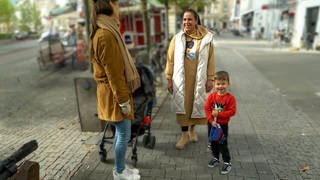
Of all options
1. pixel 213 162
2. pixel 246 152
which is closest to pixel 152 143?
pixel 213 162

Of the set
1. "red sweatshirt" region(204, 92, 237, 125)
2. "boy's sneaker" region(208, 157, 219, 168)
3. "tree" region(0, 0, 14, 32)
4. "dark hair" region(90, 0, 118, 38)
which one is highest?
"tree" region(0, 0, 14, 32)

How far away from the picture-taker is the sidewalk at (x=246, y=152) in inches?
137

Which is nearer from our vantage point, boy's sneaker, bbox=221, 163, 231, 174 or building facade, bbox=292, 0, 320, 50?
boy's sneaker, bbox=221, 163, 231, 174

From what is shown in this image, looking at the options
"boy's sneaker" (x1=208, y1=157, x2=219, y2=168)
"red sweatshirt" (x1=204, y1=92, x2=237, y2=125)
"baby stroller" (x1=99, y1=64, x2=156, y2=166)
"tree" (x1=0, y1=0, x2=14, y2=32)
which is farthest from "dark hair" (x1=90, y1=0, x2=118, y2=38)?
"tree" (x1=0, y1=0, x2=14, y2=32)

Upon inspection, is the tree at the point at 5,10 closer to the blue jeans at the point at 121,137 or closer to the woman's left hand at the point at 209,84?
the woman's left hand at the point at 209,84

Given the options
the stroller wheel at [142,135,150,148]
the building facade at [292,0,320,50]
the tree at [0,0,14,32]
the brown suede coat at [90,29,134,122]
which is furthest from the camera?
the tree at [0,0,14,32]

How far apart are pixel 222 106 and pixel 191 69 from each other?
2.57 feet

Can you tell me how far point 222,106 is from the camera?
3244 mm

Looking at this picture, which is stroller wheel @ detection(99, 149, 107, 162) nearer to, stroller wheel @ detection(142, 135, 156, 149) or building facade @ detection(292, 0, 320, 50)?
stroller wheel @ detection(142, 135, 156, 149)

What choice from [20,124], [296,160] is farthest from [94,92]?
[296,160]

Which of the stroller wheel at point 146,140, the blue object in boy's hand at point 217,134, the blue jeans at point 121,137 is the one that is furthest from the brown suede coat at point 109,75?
the stroller wheel at point 146,140

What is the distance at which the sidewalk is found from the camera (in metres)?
3.49

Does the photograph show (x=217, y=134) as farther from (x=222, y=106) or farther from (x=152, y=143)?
(x=152, y=143)

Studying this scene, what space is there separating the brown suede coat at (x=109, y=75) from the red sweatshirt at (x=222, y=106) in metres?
0.92
